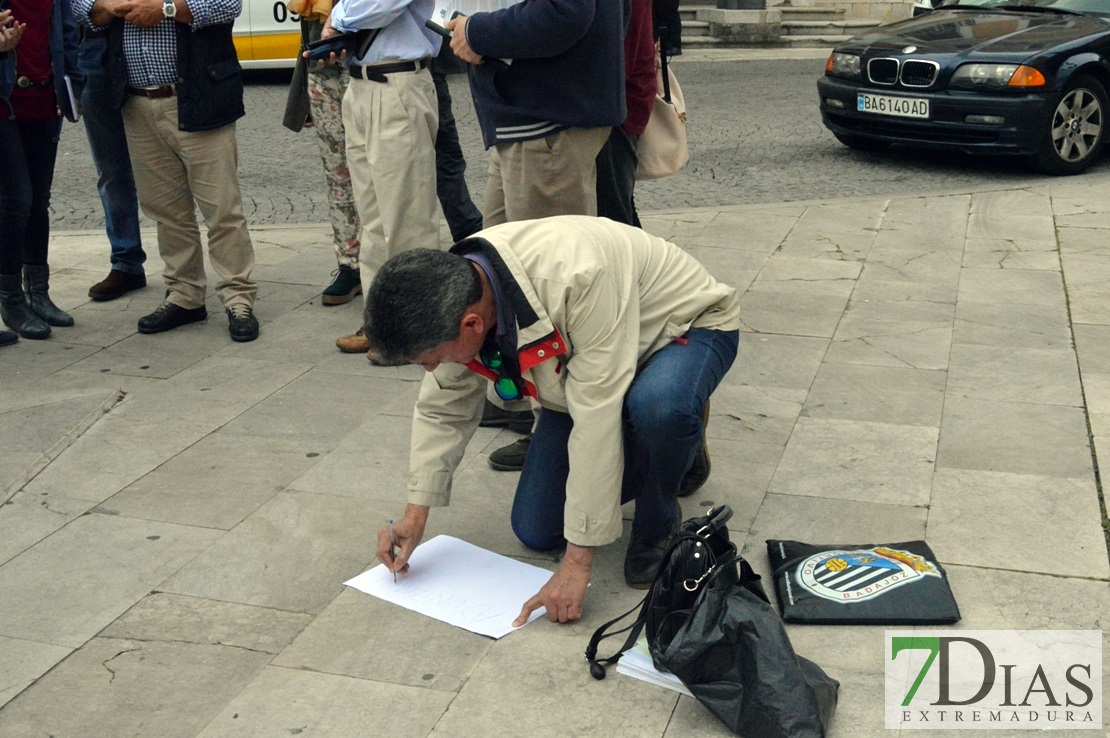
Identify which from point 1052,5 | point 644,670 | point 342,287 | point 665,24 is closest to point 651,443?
point 644,670

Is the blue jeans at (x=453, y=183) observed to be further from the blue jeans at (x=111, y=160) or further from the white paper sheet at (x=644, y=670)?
the white paper sheet at (x=644, y=670)

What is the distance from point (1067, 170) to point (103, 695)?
705 cm

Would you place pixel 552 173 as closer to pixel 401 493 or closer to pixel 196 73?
pixel 401 493

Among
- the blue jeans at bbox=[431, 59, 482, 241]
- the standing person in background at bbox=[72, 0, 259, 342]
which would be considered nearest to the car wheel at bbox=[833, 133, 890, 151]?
the blue jeans at bbox=[431, 59, 482, 241]

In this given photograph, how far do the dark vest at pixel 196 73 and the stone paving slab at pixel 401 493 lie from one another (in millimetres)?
918

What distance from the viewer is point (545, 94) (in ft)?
13.0

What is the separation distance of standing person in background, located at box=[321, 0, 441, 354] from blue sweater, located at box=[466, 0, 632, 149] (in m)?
0.86

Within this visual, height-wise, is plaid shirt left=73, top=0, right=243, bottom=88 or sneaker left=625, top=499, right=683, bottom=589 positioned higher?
plaid shirt left=73, top=0, right=243, bottom=88

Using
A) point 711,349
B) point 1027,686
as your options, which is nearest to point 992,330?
point 711,349

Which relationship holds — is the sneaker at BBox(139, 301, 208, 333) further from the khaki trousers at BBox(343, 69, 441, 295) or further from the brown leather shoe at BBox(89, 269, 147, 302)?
the khaki trousers at BBox(343, 69, 441, 295)

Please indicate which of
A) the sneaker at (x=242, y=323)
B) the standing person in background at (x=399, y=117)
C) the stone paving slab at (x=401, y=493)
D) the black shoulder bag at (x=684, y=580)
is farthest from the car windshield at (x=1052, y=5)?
the black shoulder bag at (x=684, y=580)

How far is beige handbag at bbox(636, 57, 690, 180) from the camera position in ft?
14.7

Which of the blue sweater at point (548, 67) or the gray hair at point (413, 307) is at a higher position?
the blue sweater at point (548, 67)

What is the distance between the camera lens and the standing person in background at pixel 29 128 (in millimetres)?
5203
